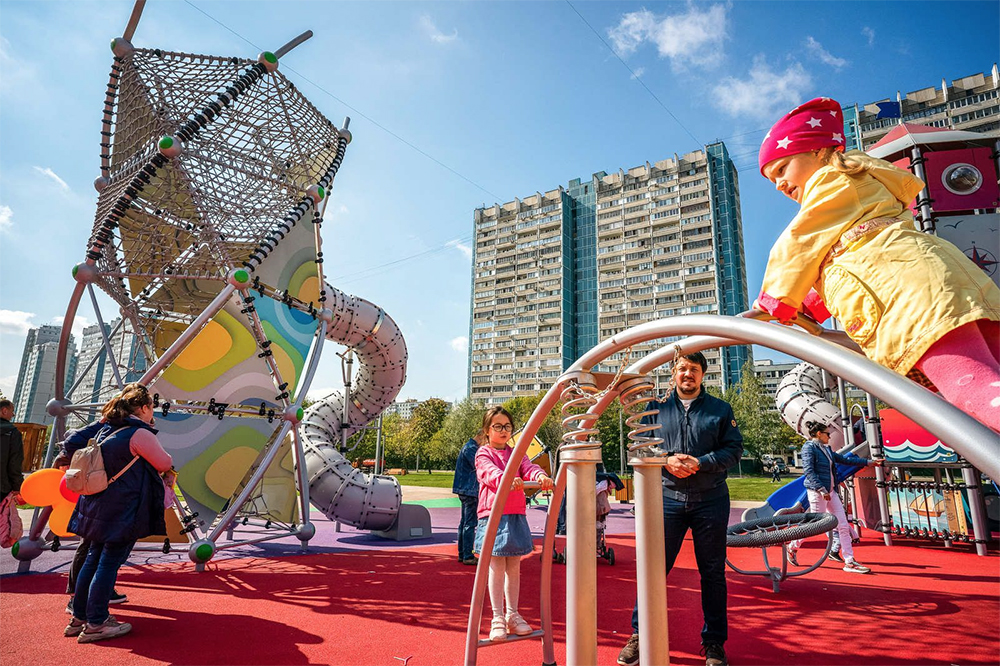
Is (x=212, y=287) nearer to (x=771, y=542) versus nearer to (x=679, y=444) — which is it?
(x=679, y=444)

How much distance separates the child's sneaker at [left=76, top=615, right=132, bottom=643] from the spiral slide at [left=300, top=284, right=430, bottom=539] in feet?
17.9

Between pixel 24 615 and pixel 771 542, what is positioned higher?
pixel 771 542

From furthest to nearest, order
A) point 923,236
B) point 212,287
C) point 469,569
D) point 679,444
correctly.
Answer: point 212,287 → point 469,569 → point 679,444 → point 923,236

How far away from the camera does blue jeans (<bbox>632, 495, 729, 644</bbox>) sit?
336cm

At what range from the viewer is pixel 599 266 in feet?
245

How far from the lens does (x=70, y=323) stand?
24.1ft

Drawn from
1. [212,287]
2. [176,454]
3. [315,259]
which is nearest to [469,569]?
[176,454]

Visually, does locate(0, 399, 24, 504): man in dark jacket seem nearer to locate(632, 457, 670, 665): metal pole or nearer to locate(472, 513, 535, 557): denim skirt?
locate(472, 513, 535, 557): denim skirt

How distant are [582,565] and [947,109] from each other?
2871 inches

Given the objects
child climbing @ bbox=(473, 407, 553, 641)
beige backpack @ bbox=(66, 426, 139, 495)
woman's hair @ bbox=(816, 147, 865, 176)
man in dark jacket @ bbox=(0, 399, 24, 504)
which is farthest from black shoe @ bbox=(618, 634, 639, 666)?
man in dark jacket @ bbox=(0, 399, 24, 504)

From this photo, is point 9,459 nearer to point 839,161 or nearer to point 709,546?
point 709,546

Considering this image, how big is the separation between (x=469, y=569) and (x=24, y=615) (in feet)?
14.9

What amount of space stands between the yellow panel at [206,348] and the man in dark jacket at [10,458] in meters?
1.93

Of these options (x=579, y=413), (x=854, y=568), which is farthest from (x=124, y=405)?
(x=854, y=568)
